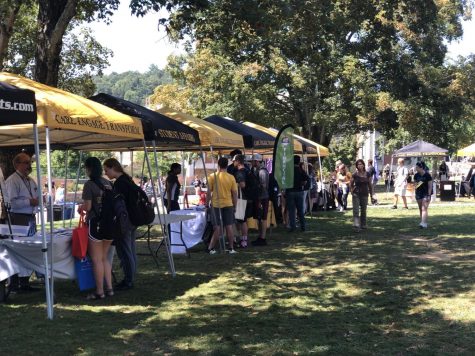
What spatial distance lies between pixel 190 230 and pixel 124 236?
370cm

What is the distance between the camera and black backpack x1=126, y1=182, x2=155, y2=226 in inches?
285

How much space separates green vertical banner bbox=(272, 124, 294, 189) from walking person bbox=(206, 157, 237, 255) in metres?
1.44

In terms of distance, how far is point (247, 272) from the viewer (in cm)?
870

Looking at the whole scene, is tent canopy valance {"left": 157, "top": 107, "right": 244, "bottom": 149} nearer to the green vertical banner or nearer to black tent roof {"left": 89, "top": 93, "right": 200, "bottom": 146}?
the green vertical banner

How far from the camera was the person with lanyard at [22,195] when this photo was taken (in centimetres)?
745

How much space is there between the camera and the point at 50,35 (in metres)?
10.6

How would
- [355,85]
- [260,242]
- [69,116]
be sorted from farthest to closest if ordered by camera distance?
[355,85]
[260,242]
[69,116]

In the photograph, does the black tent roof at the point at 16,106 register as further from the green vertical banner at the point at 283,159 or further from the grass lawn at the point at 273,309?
the green vertical banner at the point at 283,159

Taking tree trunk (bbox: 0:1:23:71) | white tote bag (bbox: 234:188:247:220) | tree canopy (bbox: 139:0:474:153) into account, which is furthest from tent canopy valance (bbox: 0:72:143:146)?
tree canopy (bbox: 139:0:474:153)

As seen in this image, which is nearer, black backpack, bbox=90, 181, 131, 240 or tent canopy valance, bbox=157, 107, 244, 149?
black backpack, bbox=90, 181, 131, 240

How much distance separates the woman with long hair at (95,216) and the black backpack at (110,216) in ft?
0.10

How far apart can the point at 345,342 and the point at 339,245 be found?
20.8 ft

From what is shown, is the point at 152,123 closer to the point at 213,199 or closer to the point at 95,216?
the point at 95,216

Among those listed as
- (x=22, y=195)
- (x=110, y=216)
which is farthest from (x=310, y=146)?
(x=110, y=216)
